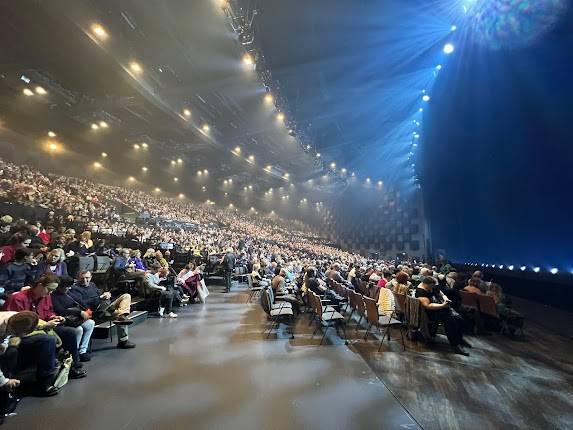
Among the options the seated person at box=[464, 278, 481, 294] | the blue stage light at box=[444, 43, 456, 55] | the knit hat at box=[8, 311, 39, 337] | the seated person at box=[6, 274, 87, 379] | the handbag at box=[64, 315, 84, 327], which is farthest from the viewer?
the blue stage light at box=[444, 43, 456, 55]

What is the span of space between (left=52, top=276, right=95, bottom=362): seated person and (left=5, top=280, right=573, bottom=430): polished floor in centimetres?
29

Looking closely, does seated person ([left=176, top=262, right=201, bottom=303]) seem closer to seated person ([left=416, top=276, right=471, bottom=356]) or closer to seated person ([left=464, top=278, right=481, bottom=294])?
seated person ([left=416, top=276, right=471, bottom=356])

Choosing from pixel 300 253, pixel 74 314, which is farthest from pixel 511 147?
pixel 300 253

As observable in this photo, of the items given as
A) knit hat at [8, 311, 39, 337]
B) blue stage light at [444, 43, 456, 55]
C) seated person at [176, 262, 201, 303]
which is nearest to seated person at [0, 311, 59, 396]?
knit hat at [8, 311, 39, 337]

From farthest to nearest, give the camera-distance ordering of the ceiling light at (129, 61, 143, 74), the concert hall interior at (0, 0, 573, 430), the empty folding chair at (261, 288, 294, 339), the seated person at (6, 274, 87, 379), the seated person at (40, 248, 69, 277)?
the ceiling light at (129, 61, 143, 74) → the empty folding chair at (261, 288, 294, 339) → the seated person at (40, 248, 69, 277) → the seated person at (6, 274, 87, 379) → the concert hall interior at (0, 0, 573, 430)

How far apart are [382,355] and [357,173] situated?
2072cm

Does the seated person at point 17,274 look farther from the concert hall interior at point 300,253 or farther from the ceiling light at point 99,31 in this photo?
the ceiling light at point 99,31

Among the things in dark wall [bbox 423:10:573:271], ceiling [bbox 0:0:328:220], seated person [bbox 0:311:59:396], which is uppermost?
ceiling [bbox 0:0:328:220]

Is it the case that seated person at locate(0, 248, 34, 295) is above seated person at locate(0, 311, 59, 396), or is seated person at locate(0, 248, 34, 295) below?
above

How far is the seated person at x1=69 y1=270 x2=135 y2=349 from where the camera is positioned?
388 cm

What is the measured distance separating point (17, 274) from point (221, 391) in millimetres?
3757

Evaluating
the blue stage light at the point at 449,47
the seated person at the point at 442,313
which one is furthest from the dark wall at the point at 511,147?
the seated person at the point at 442,313

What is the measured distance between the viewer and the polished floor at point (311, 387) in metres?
2.33

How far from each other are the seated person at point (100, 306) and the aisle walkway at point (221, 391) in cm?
26
